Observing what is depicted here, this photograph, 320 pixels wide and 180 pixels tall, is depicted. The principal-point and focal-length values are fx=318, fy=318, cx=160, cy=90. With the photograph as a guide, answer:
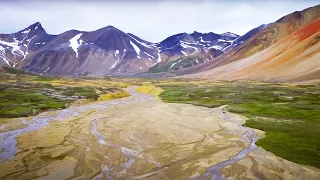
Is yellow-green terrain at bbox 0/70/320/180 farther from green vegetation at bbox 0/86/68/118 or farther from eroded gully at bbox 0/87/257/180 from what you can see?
green vegetation at bbox 0/86/68/118

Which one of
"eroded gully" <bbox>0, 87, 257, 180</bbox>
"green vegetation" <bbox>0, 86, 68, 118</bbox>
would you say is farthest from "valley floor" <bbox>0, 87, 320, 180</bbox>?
"green vegetation" <bbox>0, 86, 68, 118</bbox>

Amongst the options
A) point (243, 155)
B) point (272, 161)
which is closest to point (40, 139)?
point (243, 155)

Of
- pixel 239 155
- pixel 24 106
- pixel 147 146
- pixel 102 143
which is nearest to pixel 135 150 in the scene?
pixel 147 146

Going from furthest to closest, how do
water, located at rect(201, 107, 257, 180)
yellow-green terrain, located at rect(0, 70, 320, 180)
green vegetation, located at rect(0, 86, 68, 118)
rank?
green vegetation, located at rect(0, 86, 68, 118) → yellow-green terrain, located at rect(0, 70, 320, 180) → water, located at rect(201, 107, 257, 180)

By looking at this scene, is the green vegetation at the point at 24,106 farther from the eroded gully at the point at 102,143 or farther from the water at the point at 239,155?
the water at the point at 239,155

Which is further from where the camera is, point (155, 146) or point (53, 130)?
point (53, 130)

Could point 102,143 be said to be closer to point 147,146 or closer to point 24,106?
point 147,146

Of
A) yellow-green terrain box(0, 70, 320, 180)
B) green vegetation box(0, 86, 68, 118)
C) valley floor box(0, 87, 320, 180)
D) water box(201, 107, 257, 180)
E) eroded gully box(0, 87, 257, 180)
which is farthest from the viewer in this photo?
green vegetation box(0, 86, 68, 118)

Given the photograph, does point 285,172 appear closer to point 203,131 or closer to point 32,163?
point 203,131
